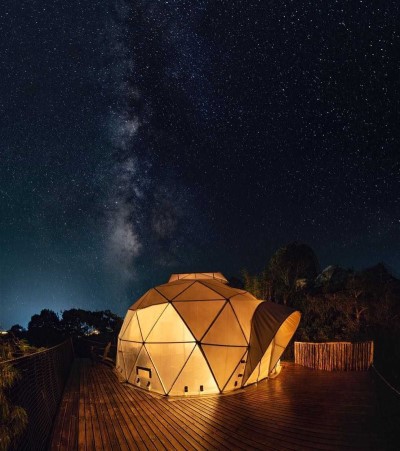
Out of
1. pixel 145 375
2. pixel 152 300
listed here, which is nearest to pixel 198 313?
pixel 152 300

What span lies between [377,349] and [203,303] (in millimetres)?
8298

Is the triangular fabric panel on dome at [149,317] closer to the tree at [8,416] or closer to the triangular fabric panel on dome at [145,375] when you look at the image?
the triangular fabric panel on dome at [145,375]

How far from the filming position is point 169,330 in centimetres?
909

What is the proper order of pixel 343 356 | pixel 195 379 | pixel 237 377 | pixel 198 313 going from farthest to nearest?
pixel 343 356 < pixel 198 313 < pixel 237 377 < pixel 195 379

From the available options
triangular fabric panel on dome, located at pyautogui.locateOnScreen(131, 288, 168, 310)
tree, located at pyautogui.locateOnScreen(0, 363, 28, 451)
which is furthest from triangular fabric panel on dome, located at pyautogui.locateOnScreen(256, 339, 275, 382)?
tree, located at pyautogui.locateOnScreen(0, 363, 28, 451)

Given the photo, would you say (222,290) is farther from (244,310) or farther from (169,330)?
(169,330)

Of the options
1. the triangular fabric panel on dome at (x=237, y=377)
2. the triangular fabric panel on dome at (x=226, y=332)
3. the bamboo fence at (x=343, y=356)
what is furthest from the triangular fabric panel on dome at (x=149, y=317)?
the bamboo fence at (x=343, y=356)

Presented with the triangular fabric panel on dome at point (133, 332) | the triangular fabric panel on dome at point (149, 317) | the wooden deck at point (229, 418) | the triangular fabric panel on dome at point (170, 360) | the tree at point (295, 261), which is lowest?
the wooden deck at point (229, 418)

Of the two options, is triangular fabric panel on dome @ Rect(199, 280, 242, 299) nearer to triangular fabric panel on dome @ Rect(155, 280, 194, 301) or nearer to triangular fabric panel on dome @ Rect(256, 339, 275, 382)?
triangular fabric panel on dome @ Rect(155, 280, 194, 301)

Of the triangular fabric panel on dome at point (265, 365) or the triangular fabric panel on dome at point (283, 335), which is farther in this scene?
the triangular fabric panel on dome at point (283, 335)

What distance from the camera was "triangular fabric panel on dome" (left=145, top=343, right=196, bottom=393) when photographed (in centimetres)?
858

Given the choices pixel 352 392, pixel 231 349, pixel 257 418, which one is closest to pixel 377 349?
pixel 352 392

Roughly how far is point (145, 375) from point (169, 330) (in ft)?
5.00

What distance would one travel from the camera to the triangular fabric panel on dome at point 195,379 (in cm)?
844
